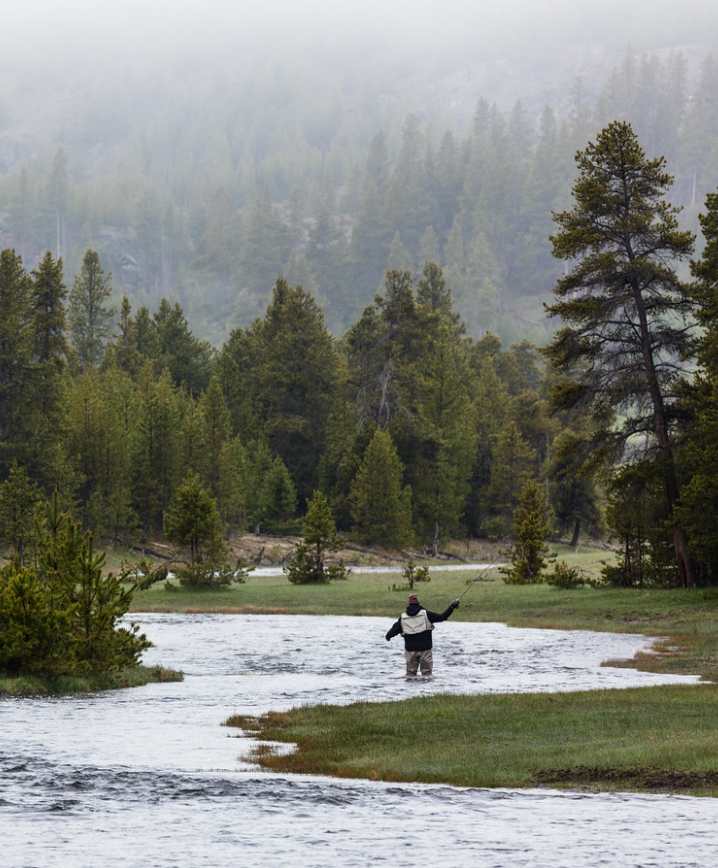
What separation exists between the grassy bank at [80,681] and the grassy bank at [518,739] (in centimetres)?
567

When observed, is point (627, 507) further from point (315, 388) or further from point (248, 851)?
point (315, 388)

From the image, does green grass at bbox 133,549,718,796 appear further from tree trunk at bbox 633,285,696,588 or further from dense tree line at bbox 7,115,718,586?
dense tree line at bbox 7,115,718,586

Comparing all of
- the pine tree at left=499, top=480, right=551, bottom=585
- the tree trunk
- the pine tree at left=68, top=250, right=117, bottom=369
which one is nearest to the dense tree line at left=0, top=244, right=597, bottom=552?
the pine tree at left=68, top=250, right=117, bottom=369

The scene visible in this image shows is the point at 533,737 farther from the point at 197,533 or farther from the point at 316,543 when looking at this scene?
the point at 316,543

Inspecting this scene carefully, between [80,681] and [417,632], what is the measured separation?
23.3 ft

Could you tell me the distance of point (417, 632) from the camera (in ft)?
80.3

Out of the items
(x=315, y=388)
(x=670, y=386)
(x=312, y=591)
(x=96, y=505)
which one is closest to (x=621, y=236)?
(x=670, y=386)

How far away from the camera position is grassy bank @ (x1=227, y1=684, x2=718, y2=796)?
13.5m

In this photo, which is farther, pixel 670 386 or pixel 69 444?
pixel 69 444

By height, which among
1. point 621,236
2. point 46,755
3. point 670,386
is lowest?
point 46,755

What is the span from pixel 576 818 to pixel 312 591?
133 ft

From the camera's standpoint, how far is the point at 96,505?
74750mm

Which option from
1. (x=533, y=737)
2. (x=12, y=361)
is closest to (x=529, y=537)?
(x=533, y=737)

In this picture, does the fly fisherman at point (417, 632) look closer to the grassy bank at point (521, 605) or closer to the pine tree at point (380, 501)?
the grassy bank at point (521, 605)
